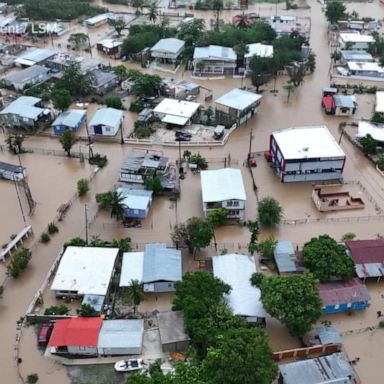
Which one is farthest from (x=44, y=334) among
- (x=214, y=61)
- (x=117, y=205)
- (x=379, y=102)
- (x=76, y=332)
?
(x=214, y=61)

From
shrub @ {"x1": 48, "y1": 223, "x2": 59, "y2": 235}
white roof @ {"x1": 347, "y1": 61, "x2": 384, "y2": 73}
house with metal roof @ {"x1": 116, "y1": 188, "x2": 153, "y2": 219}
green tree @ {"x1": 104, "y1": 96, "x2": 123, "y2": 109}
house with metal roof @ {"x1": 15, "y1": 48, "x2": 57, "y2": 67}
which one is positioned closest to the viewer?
shrub @ {"x1": 48, "y1": 223, "x2": 59, "y2": 235}

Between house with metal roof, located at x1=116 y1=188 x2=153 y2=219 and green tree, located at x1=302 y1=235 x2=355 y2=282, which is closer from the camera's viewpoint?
green tree, located at x1=302 y1=235 x2=355 y2=282

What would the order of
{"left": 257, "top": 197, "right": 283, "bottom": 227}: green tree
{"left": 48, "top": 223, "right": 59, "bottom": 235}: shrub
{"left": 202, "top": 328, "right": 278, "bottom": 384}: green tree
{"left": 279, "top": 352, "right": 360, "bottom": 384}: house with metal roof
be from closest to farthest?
{"left": 202, "top": 328, "right": 278, "bottom": 384}: green tree < {"left": 279, "top": 352, "right": 360, "bottom": 384}: house with metal roof < {"left": 48, "top": 223, "right": 59, "bottom": 235}: shrub < {"left": 257, "top": 197, "right": 283, "bottom": 227}: green tree

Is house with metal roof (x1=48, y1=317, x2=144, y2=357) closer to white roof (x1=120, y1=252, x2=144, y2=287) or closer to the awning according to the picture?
white roof (x1=120, y1=252, x2=144, y2=287)

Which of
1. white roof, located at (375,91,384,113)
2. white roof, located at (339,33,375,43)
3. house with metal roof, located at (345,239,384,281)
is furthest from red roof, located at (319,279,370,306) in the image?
white roof, located at (339,33,375,43)

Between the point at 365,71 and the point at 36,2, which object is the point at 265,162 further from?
the point at 36,2

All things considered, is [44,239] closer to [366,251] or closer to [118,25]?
[366,251]

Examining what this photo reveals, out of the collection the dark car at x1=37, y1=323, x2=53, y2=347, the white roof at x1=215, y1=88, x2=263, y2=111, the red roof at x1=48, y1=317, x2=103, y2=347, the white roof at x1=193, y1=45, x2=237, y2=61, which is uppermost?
the white roof at x1=193, y1=45, x2=237, y2=61
